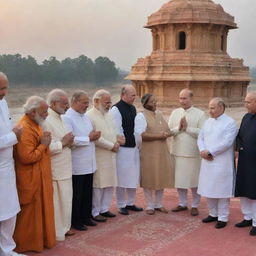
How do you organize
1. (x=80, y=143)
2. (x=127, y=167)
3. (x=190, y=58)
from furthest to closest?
(x=190, y=58)
(x=127, y=167)
(x=80, y=143)

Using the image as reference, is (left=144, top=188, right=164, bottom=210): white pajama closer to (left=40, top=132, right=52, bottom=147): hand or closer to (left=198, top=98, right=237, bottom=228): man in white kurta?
(left=198, top=98, right=237, bottom=228): man in white kurta

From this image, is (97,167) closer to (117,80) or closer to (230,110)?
(230,110)

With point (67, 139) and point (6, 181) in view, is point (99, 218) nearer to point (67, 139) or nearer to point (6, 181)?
point (67, 139)

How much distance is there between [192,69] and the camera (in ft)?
47.4

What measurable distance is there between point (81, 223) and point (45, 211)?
0.89 meters

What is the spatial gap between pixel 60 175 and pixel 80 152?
42 cm

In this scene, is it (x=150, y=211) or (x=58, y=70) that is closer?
(x=150, y=211)

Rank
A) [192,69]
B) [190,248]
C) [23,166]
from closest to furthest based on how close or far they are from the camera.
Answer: [23,166], [190,248], [192,69]

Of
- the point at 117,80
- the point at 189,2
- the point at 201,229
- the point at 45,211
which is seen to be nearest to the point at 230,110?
the point at 189,2

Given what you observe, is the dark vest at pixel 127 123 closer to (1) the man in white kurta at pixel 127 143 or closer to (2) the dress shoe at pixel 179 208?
(1) the man in white kurta at pixel 127 143

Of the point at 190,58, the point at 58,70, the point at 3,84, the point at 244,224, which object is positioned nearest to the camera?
the point at 3,84

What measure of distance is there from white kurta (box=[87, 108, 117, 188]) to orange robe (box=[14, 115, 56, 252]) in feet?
3.17

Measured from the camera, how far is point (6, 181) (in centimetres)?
340

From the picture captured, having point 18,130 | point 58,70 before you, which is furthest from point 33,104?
point 58,70
